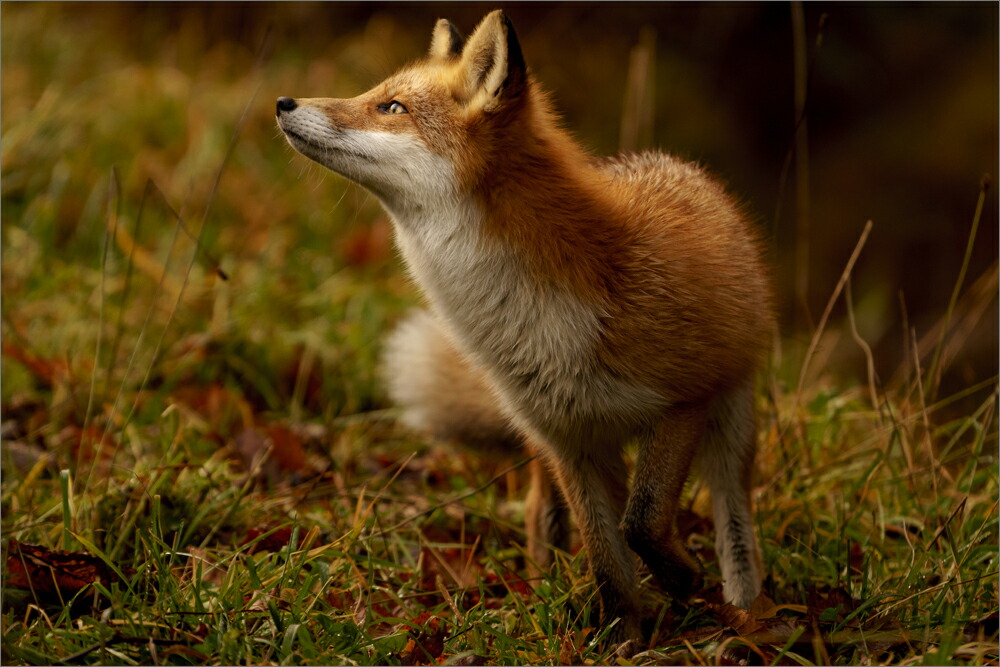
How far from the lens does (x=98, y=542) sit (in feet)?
11.5

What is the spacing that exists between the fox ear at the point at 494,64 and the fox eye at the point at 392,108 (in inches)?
9.9

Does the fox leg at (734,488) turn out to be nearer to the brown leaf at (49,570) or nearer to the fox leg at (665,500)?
the fox leg at (665,500)

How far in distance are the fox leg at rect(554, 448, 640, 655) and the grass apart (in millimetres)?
118

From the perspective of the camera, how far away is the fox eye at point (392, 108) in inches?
135

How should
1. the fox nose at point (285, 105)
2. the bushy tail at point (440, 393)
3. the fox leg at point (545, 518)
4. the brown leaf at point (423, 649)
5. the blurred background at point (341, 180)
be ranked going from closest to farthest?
1. the brown leaf at point (423, 649)
2. the fox nose at point (285, 105)
3. the fox leg at point (545, 518)
4. the bushy tail at point (440, 393)
5. the blurred background at point (341, 180)

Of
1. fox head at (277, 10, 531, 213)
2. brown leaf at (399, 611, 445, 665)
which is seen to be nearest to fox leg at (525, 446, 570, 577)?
brown leaf at (399, 611, 445, 665)

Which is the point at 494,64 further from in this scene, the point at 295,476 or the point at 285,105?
the point at 295,476

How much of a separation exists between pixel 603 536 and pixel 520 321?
0.87 m

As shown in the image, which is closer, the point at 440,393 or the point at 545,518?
the point at 545,518

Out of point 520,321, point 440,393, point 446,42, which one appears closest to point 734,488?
point 520,321

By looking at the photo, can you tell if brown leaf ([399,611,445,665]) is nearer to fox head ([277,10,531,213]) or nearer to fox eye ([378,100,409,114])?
fox head ([277,10,531,213])

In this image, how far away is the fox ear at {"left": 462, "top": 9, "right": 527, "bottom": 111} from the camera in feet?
10.4

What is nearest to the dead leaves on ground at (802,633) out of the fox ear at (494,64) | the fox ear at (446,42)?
the fox ear at (494,64)

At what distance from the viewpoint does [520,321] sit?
3.23 meters
